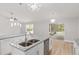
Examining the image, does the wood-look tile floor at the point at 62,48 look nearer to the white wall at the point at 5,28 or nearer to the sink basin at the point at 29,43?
the sink basin at the point at 29,43

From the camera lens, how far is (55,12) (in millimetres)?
1231

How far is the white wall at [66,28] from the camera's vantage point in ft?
4.02

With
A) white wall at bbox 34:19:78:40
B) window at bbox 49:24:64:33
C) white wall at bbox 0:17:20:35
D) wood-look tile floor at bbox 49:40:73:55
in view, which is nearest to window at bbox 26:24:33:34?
white wall at bbox 34:19:78:40

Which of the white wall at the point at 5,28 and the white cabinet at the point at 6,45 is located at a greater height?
the white wall at the point at 5,28

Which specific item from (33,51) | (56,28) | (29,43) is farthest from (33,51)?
(56,28)

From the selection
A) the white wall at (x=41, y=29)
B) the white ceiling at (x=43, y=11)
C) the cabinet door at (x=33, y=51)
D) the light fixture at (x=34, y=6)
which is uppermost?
the light fixture at (x=34, y=6)

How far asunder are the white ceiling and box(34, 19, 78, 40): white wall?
0.07m

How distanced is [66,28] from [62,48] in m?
0.29

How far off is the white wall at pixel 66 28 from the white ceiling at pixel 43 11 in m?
0.07

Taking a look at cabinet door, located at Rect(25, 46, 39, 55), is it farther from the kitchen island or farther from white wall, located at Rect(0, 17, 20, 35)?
white wall, located at Rect(0, 17, 20, 35)

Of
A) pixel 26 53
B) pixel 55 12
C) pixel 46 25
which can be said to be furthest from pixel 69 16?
pixel 26 53

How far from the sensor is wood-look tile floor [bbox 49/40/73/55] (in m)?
1.25

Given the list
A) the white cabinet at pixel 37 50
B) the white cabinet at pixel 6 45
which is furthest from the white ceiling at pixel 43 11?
the white cabinet at pixel 37 50

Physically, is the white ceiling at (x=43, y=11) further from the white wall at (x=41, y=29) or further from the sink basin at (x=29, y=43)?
the sink basin at (x=29, y=43)
